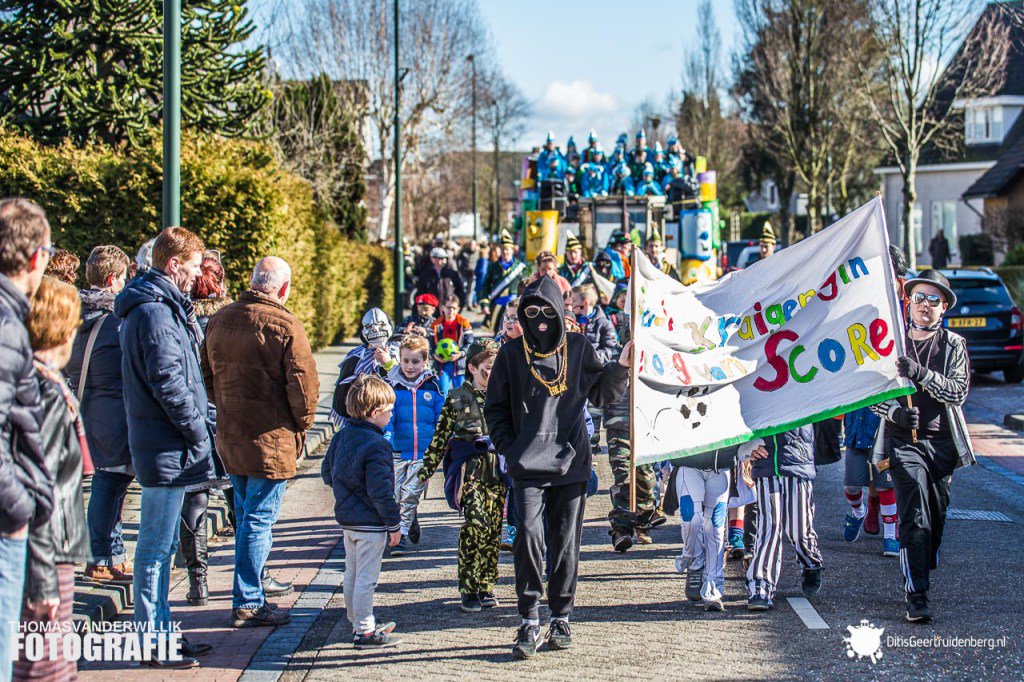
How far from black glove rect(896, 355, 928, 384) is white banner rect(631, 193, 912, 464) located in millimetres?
45

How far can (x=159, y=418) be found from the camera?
6.04m

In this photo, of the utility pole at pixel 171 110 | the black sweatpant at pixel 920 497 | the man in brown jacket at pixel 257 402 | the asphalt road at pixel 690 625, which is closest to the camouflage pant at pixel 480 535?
the asphalt road at pixel 690 625

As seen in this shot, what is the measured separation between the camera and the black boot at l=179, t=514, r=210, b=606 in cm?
707

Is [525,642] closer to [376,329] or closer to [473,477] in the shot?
[473,477]

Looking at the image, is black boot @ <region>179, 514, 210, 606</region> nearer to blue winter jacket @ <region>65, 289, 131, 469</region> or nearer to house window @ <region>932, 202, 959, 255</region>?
blue winter jacket @ <region>65, 289, 131, 469</region>

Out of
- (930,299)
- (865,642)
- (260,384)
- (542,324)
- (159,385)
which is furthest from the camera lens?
(930,299)

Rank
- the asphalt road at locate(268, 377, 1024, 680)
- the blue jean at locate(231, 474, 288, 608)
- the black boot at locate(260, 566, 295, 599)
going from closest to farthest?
the asphalt road at locate(268, 377, 1024, 680)
the blue jean at locate(231, 474, 288, 608)
the black boot at locate(260, 566, 295, 599)

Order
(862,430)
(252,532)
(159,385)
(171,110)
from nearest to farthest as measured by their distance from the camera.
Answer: (159,385) → (252,532) → (862,430) → (171,110)

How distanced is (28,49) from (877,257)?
41.6ft

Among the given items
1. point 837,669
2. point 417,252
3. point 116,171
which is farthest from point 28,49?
point 417,252

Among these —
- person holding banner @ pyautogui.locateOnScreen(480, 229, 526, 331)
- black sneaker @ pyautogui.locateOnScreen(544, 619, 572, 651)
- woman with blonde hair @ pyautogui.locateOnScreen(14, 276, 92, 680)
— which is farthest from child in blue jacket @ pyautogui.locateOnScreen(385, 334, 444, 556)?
person holding banner @ pyautogui.locateOnScreen(480, 229, 526, 331)

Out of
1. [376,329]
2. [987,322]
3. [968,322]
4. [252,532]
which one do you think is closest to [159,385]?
[252,532]

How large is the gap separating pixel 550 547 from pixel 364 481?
104 cm

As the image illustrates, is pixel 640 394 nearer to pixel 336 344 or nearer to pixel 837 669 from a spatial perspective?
pixel 837 669
